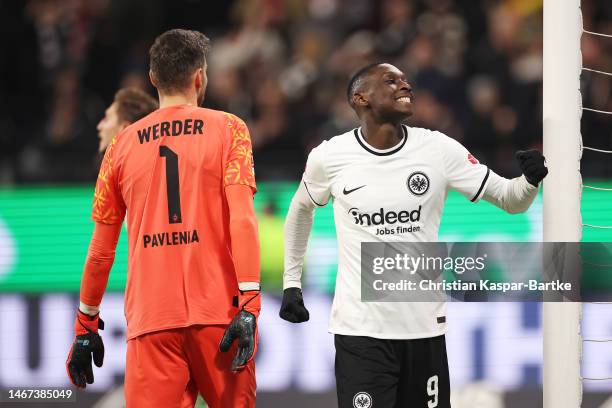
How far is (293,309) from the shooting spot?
486cm

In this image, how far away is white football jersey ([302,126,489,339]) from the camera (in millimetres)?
4629

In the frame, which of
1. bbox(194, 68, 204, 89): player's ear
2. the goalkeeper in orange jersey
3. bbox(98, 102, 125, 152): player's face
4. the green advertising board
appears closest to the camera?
the goalkeeper in orange jersey

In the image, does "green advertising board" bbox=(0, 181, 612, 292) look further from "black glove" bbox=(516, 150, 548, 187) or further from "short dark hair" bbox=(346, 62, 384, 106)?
"black glove" bbox=(516, 150, 548, 187)

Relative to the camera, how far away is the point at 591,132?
948cm

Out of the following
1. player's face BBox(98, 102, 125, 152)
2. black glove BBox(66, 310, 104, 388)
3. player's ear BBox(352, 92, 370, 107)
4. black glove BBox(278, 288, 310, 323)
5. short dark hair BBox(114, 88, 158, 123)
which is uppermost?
short dark hair BBox(114, 88, 158, 123)

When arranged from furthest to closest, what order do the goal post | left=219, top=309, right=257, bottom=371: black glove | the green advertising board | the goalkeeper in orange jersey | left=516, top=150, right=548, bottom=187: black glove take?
the green advertising board, the goal post, left=516, top=150, right=548, bottom=187: black glove, the goalkeeper in orange jersey, left=219, top=309, right=257, bottom=371: black glove

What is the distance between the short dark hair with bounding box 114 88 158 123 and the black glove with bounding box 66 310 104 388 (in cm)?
139

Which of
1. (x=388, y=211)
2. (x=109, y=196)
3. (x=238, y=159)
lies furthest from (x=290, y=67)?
(x=238, y=159)

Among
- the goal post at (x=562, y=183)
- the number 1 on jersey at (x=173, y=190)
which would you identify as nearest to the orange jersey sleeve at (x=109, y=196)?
the number 1 on jersey at (x=173, y=190)

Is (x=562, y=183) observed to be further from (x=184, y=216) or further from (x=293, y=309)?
(x=184, y=216)

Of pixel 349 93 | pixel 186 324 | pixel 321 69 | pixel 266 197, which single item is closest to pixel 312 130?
pixel 321 69

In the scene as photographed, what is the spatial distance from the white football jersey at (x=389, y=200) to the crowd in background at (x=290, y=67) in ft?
13.5

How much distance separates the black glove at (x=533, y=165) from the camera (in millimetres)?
4441

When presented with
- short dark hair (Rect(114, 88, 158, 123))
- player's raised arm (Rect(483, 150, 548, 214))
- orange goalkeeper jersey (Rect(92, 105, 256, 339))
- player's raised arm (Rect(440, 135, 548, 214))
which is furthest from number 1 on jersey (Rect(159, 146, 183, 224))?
short dark hair (Rect(114, 88, 158, 123))
